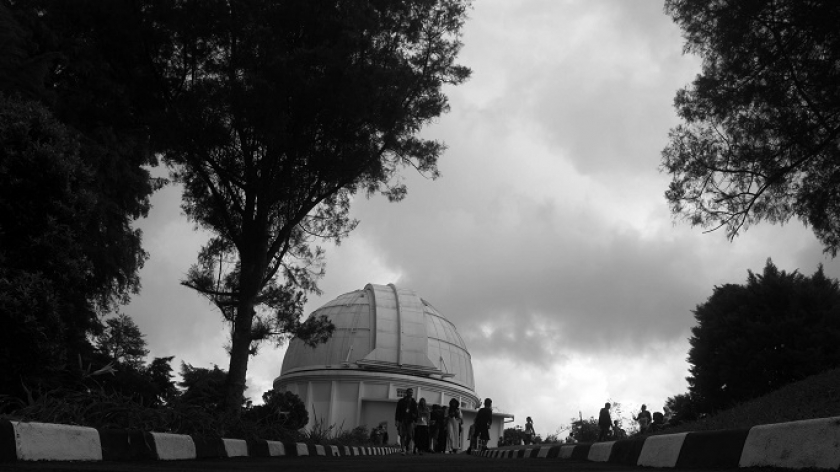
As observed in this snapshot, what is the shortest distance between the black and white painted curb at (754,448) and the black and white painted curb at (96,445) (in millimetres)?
3550

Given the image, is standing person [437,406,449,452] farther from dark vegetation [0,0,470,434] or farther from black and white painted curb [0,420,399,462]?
black and white painted curb [0,420,399,462]

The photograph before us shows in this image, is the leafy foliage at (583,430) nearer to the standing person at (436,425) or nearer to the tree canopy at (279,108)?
the standing person at (436,425)

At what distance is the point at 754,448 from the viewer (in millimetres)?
4418

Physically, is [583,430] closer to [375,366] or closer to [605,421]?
[605,421]

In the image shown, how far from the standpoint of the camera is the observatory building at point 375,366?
161 ft

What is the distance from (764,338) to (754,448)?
1124 inches

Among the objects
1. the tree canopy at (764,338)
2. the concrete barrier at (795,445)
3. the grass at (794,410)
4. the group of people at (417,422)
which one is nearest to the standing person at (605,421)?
the group of people at (417,422)

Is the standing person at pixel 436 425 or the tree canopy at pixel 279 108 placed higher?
the tree canopy at pixel 279 108

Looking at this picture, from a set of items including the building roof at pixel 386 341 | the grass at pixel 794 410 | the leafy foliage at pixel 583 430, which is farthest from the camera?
the building roof at pixel 386 341

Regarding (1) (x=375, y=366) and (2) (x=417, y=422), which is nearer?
(2) (x=417, y=422)

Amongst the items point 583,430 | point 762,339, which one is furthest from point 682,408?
point 583,430

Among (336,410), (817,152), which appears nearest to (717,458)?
(817,152)

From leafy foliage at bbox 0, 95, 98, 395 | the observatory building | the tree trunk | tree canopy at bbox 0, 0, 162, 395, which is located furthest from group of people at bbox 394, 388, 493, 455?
the observatory building

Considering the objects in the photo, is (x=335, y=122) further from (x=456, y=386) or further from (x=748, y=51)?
(x=456, y=386)
